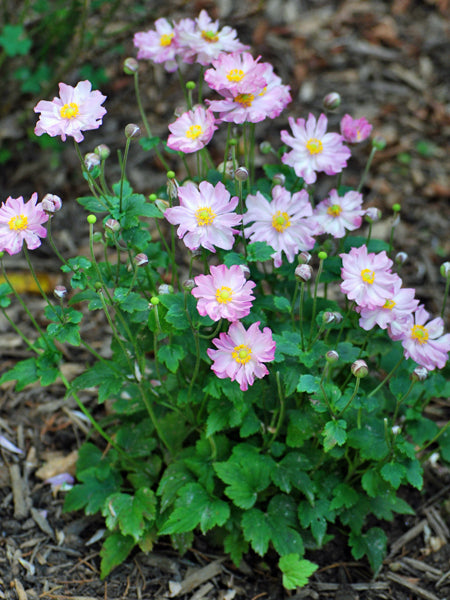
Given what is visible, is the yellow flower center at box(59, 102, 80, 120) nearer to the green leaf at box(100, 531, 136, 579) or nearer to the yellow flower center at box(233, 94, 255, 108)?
the yellow flower center at box(233, 94, 255, 108)

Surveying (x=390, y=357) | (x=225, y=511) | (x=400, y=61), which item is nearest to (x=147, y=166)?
(x=400, y=61)

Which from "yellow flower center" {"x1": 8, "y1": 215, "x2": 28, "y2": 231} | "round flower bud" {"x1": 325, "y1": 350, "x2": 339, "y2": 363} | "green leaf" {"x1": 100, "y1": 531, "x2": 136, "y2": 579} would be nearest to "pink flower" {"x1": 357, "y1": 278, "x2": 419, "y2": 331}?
"round flower bud" {"x1": 325, "y1": 350, "x2": 339, "y2": 363}

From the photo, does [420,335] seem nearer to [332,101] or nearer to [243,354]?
[243,354]

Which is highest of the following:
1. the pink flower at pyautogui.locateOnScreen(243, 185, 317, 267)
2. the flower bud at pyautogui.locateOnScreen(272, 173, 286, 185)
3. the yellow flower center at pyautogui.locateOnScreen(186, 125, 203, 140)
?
the yellow flower center at pyautogui.locateOnScreen(186, 125, 203, 140)

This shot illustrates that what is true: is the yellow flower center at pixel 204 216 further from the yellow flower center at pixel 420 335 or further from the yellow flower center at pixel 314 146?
the yellow flower center at pixel 420 335

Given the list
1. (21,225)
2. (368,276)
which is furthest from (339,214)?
(21,225)

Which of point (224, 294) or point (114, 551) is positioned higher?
point (224, 294)

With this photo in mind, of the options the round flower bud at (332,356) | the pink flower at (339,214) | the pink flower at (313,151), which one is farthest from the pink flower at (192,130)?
the round flower bud at (332,356)

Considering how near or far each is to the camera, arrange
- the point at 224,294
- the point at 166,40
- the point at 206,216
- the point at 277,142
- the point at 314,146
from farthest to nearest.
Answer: the point at 277,142 → the point at 166,40 → the point at 314,146 → the point at 206,216 → the point at 224,294
